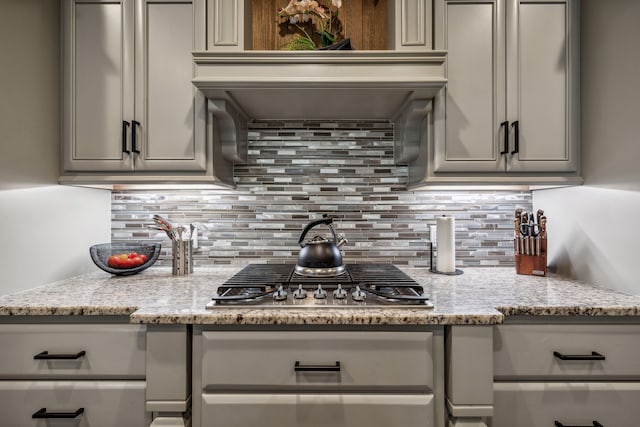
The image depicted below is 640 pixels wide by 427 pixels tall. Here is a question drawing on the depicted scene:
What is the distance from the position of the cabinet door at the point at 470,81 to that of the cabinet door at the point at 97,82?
1.37 meters

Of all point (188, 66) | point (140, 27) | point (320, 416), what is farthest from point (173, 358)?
point (140, 27)

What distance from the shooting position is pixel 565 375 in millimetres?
1078

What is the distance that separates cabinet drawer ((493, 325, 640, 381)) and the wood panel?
58.7 inches

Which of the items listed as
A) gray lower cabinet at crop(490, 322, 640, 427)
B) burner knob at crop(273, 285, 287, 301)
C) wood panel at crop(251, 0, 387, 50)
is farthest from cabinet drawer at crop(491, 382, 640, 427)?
wood panel at crop(251, 0, 387, 50)

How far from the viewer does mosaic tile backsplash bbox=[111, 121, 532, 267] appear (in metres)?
1.80

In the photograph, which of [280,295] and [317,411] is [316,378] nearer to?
[317,411]

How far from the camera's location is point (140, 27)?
1.43 meters

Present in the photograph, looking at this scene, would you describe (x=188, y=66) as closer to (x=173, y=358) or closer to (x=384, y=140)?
(x=384, y=140)

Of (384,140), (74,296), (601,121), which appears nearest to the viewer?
(74,296)

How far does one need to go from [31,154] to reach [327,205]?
Answer: 1331 millimetres

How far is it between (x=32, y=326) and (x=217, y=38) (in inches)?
50.9

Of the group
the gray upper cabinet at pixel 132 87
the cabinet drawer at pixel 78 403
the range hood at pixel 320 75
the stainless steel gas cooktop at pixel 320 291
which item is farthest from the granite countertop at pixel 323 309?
the range hood at pixel 320 75

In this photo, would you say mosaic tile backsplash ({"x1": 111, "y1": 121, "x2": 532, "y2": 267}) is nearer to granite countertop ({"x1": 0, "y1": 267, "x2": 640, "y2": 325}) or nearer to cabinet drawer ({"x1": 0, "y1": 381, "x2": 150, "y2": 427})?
granite countertop ({"x1": 0, "y1": 267, "x2": 640, "y2": 325})

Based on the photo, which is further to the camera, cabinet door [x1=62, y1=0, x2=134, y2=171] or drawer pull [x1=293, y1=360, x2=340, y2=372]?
cabinet door [x1=62, y1=0, x2=134, y2=171]
